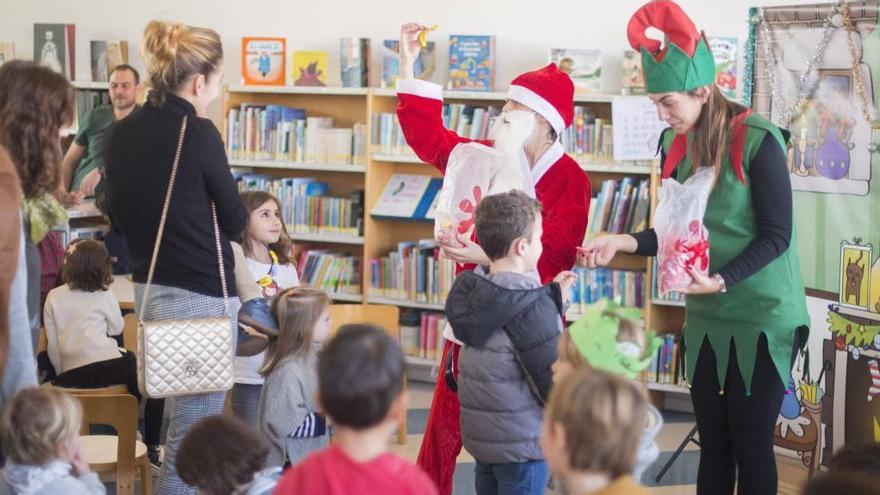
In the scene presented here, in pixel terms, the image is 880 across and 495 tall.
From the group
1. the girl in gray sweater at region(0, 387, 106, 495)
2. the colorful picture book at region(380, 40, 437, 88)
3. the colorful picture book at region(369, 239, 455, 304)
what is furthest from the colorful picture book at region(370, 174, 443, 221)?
the girl in gray sweater at region(0, 387, 106, 495)

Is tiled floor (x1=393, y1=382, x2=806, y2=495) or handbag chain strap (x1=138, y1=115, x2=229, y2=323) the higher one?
handbag chain strap (x1=138, y1=115, x2=229, y2=323)

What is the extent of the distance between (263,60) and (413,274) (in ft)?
4.92

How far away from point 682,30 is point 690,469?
7.78 feet

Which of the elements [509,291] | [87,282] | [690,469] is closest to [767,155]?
[509,291]

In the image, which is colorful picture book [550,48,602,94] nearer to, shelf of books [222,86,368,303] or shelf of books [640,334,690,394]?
shelf of books [222,86,368,303]

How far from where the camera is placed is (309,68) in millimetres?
6168

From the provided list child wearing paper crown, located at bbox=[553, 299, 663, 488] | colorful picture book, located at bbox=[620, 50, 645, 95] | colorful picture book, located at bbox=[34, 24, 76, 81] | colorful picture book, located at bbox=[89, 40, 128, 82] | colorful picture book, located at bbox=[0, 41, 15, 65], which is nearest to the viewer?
child wearing paper crown, located at bbox=[553, 299, 663, 488]

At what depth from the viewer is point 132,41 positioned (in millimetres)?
6777

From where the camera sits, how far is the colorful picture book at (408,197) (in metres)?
5.86

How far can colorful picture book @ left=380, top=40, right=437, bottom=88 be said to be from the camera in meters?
5.90

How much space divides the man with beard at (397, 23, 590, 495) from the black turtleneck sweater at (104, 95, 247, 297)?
610 mm

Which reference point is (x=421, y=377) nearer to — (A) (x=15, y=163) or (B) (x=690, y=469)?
(B) (x=690, y=469)

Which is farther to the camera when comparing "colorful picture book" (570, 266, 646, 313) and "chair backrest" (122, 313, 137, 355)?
"colorful picture book" (570, 266, 646, 313)

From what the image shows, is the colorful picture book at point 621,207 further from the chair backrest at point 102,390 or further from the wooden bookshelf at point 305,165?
the chair backrest at point 102,390
